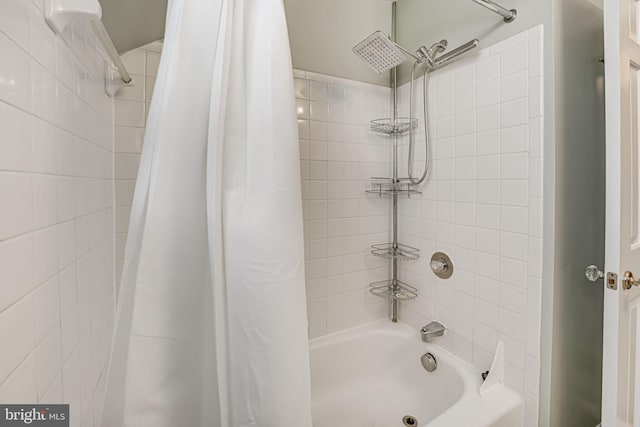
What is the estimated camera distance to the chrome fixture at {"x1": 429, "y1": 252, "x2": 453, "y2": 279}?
1431mm

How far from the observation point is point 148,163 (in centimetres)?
64

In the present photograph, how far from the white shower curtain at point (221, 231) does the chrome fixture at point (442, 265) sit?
1008mm

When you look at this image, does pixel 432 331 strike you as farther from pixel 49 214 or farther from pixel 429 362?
pixel 49 214

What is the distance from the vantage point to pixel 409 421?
1.43 metres

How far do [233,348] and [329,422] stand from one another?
3.53 feet

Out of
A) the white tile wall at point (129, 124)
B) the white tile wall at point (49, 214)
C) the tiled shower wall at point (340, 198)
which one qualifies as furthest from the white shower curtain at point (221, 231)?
the tiled shower wall at point (340, 198)

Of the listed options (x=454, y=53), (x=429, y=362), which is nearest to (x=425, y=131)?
(x=454, y=53)

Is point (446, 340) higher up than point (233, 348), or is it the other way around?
point (233, 348)

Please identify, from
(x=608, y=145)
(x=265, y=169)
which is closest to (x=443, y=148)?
(x=608, y=145)

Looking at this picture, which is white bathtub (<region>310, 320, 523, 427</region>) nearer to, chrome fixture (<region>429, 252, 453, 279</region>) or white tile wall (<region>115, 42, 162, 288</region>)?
chrome fixture (<region>429, 252, 453, 279</region>)

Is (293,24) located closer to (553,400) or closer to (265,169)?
(265,169)

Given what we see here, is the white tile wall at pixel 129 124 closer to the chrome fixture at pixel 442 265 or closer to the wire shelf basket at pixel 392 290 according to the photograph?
the wire shelf basket at pixel 392 290

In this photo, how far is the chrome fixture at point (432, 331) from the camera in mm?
1450

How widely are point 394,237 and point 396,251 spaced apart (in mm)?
88
